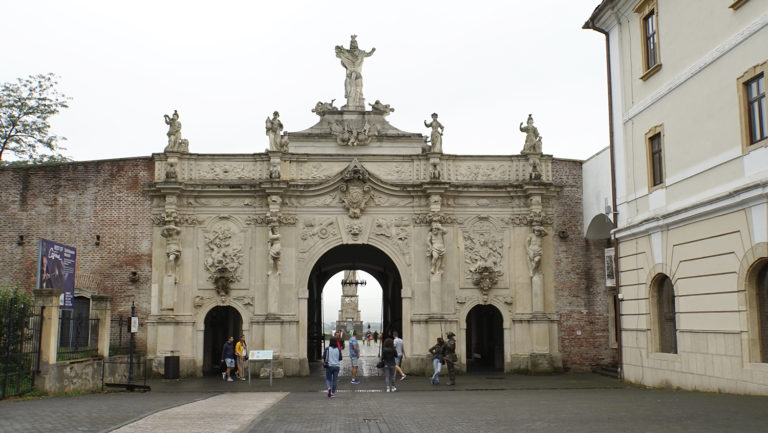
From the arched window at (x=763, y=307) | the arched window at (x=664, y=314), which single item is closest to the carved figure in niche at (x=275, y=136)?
the arched window at (x=664, y=314)

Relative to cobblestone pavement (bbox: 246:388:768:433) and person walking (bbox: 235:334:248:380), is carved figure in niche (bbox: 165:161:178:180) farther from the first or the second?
cobblestone pavement (bbox: 246:388:768:433)

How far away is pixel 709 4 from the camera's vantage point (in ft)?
57.4

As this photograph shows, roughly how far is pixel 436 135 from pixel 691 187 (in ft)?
35.9

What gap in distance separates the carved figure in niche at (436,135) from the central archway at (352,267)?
5.28m

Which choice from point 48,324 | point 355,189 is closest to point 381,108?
point 355,189

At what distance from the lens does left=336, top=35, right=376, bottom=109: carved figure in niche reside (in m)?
28.9

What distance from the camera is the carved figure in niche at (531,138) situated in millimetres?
27734

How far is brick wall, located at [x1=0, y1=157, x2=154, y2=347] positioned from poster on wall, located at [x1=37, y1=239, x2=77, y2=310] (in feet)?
17.7

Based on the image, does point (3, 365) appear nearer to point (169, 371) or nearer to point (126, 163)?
point (169, 371)

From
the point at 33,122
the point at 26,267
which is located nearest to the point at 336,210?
the point at 26,267

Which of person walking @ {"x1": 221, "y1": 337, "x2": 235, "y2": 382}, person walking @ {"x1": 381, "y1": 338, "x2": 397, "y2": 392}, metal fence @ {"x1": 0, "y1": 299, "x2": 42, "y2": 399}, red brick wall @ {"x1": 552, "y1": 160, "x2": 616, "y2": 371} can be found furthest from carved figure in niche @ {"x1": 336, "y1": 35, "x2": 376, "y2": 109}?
metal fence @ {"x1": 0, "y1": 299, "x2": 42, "y2": 399}

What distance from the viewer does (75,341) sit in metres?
21.2

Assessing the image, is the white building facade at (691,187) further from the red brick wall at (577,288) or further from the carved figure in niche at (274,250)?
the carved figure in niche at (274,250)

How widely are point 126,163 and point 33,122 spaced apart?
35.0ft
